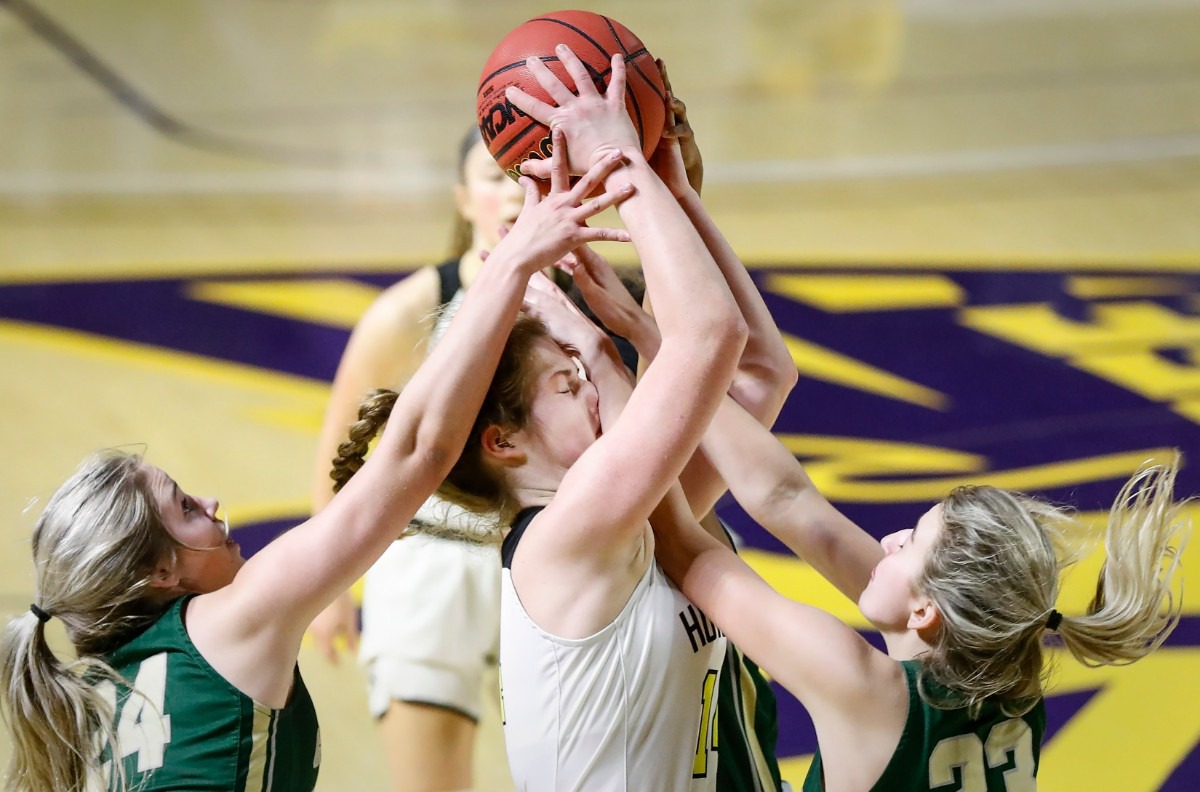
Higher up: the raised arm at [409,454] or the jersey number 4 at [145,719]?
the raised arm at [409,454]

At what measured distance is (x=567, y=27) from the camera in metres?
2.63

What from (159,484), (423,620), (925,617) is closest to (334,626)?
(423,620)

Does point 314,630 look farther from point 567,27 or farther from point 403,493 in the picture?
point 567,27

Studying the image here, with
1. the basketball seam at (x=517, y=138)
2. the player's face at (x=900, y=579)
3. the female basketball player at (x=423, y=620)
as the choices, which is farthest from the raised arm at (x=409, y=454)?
the female basketball player at (x=423, y=620)

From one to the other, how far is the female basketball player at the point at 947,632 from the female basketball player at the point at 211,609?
0.50 meters

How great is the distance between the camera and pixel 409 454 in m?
2.33

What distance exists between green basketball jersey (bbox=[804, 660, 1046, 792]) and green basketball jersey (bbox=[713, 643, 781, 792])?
14cm

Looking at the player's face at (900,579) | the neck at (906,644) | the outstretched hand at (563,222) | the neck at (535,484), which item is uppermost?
the outstretched hand at (563,222)

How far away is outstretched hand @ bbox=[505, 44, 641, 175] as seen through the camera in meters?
2.35

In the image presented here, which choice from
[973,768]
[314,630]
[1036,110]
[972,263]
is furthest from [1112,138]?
[973,768]

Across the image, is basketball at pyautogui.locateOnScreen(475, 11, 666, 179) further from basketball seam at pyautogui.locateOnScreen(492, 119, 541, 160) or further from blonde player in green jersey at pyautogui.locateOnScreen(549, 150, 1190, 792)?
blonde player in green jersey at pyautogui.locateOnScreen(549, 150, 1190, 792)

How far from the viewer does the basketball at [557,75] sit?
99.6 inches

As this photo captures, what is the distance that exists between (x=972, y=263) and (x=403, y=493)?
5491 millimetres

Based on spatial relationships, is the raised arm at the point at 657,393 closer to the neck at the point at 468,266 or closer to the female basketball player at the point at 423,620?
the female basketball player at the point at 423,620
